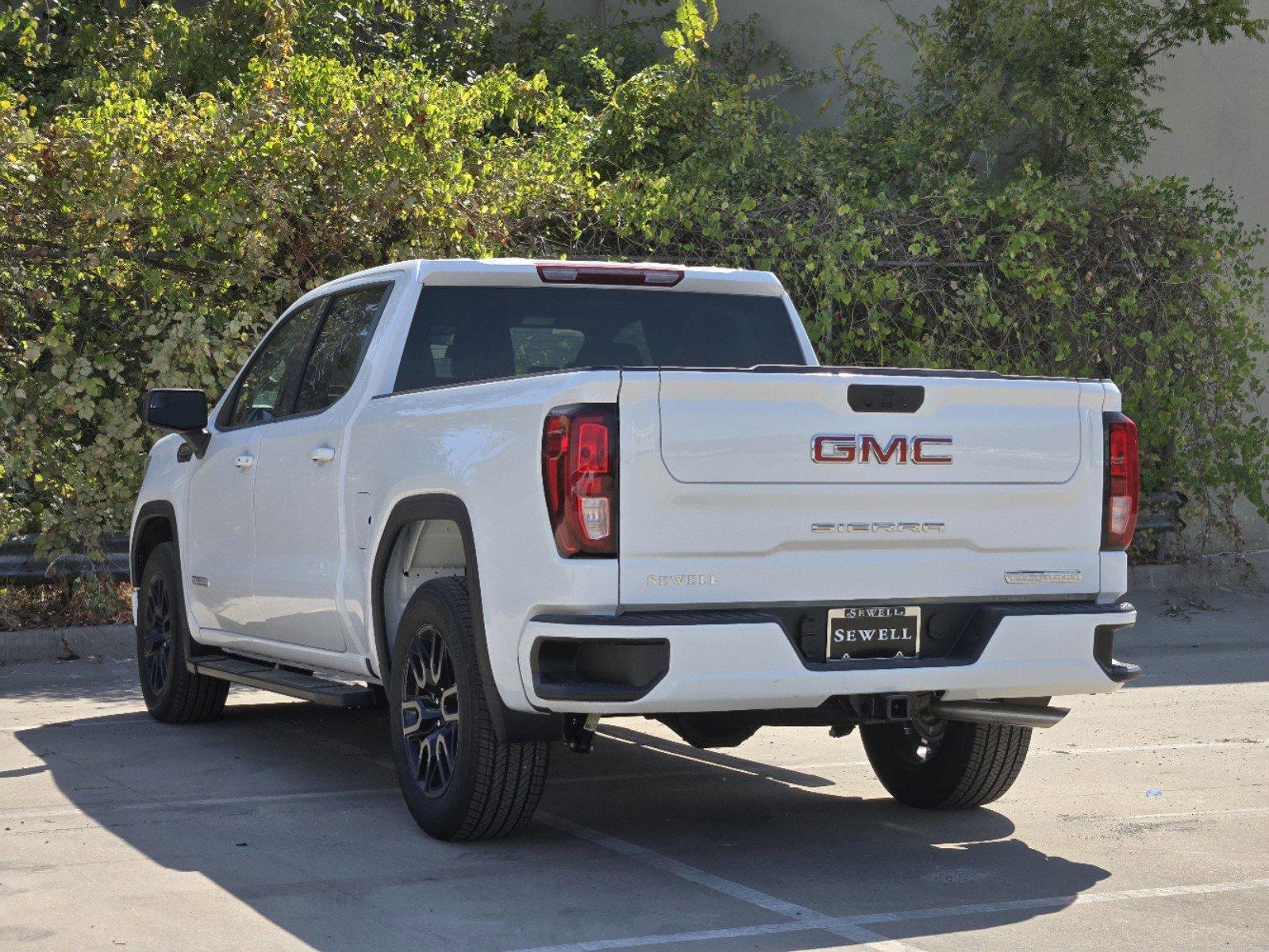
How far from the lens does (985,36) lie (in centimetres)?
1588

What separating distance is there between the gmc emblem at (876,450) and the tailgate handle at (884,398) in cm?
9

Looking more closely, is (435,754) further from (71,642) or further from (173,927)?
(71,642)

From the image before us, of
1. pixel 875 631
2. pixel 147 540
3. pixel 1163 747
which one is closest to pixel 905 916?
pixel 875 631

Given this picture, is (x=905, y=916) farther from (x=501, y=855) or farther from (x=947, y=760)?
(x=947, y=760)

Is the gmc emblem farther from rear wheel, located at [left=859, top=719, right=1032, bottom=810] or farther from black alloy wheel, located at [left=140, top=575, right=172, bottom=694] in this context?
black alloy wheel, located at [left=140, top=575, right=172, bottom=694]

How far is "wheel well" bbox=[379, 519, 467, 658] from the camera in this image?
6051 mm

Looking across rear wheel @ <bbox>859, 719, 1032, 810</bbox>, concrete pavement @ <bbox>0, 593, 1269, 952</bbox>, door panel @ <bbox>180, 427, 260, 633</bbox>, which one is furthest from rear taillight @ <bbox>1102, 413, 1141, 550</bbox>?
door panel @ <bbox>180, 427, 260, 633</bbox>

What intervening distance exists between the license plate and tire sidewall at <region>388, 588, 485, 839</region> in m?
1.13

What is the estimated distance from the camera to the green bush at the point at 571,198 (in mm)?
11492

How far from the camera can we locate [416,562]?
243 inches

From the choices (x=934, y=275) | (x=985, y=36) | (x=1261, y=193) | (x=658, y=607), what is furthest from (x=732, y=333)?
(x=1261, y=193)

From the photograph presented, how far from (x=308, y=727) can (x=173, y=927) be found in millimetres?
3709

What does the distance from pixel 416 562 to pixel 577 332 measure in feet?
4.20

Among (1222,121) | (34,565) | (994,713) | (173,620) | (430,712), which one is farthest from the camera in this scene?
(1222,121)
